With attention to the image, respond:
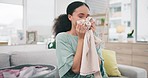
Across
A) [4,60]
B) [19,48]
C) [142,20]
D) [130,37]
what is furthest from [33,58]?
[142,20]

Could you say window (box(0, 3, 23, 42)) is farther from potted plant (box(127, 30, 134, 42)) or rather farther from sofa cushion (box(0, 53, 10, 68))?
potted plant (box(127, 30, 134, 42))

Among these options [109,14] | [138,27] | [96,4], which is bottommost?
[138,27]

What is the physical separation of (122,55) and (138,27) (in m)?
0.65

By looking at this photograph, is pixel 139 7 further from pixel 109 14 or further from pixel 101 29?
pixel 101 29

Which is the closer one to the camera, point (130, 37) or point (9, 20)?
point (130, 37)

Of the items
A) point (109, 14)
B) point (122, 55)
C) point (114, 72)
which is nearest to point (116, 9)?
point (109, 14)

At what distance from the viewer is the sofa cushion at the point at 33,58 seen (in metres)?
1.87

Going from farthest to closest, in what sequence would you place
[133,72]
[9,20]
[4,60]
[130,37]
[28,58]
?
[9,20] < [130,37] < [133,72] < [28,58] < [4,60]

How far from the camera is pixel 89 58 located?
0.97 meters

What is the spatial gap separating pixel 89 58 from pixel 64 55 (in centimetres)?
14

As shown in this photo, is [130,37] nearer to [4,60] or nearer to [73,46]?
[4,60]

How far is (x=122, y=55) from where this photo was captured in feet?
10.8

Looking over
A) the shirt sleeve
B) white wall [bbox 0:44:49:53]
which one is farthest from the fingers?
white wall [bbox 0:44:49:53]

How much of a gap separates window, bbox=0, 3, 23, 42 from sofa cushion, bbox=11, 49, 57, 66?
1.80m
